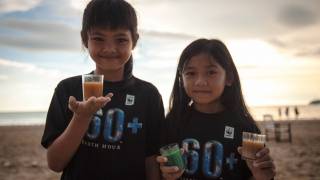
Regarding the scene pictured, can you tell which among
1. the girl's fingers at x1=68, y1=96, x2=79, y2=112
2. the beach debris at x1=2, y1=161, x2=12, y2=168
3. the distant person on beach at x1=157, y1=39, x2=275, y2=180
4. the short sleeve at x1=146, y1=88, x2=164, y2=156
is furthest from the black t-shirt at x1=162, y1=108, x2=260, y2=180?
the beach debris at x1=2, y1=161, x2=12, y2=168

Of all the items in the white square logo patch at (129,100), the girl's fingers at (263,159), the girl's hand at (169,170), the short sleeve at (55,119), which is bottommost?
the girl's hand at (169,170)

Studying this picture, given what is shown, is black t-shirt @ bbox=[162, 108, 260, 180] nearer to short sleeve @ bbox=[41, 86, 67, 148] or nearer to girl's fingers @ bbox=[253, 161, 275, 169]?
girl's fingers @ bbox=[253, 161, 275, 169]

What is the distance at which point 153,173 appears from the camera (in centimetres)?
309

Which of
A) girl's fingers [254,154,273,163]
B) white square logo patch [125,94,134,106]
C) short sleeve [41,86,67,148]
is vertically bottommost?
girl's fingers [254,154,273,163]

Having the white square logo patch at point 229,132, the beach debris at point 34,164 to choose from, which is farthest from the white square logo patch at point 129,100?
the beach debris at point 34,164

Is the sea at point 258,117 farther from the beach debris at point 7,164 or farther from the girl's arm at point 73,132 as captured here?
the girl's arm at point 73,132

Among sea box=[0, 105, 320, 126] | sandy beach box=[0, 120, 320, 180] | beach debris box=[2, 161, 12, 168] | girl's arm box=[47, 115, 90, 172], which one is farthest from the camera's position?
sea box=[0, 105, 320, 126]

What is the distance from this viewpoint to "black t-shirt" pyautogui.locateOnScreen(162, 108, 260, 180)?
3289 millimetres

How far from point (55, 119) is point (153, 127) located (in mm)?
829

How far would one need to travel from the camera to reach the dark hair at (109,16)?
9.84 feet

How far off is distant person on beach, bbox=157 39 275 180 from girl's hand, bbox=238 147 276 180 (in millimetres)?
250

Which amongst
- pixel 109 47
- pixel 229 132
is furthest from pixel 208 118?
pixel 109 47

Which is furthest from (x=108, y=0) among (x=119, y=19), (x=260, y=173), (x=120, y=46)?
(x=260, y=173)

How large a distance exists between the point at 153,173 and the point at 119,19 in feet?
4.35
